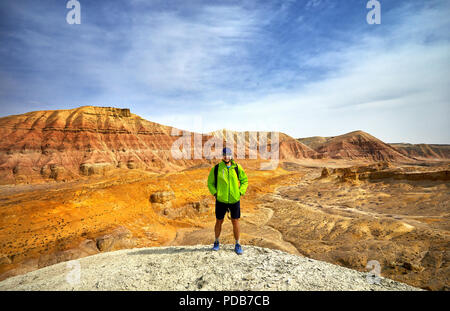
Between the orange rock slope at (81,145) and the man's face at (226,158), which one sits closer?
the man's face at (226,158)

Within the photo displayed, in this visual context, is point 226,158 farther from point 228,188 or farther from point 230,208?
point 230,208

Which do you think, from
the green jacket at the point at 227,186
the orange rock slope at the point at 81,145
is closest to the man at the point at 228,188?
the green jacket at the point at 227,186

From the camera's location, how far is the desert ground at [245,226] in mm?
6098

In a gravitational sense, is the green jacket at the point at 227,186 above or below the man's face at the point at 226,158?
below

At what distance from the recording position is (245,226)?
38.4 feet

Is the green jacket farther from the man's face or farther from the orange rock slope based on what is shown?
the orange rock slope

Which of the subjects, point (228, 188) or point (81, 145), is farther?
point (81, 145)

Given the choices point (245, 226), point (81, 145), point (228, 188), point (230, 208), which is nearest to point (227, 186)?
point (228, 188)

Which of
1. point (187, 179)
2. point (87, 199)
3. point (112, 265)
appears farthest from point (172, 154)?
point (112, 265)

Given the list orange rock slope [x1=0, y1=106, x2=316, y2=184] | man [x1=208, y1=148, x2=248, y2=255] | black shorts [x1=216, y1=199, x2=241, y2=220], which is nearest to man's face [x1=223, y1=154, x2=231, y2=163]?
man [x1=208, y1=148, x2=248, y2=255]

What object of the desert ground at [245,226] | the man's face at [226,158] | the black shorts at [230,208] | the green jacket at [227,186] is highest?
the man's face at [226,158]

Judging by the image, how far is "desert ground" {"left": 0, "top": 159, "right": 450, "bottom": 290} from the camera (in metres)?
6.10

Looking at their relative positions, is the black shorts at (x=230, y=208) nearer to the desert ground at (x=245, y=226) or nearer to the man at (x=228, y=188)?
the man at (x=228, y=188)
